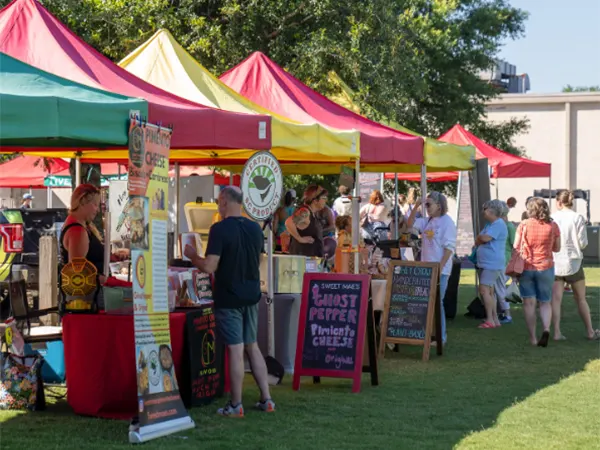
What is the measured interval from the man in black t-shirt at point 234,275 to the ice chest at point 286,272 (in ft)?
6.30

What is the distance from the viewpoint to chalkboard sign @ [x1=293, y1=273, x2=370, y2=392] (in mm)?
8766

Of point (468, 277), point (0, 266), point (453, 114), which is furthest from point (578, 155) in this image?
point (0, 266)

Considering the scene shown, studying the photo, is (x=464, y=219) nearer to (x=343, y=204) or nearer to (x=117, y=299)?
(x=343, y=204)

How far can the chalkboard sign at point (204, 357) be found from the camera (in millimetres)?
7652

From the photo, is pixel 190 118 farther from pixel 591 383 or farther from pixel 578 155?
pixel 578 155

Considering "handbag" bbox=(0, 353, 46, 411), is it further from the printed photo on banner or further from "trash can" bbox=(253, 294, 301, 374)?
"trash can" bbox=(253, 294, 301, 374)

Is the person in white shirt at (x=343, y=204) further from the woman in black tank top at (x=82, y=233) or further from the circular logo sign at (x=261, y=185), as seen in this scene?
the woman in black tank top at (x=82, y=233)

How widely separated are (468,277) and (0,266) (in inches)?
574

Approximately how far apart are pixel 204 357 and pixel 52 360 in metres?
1.46

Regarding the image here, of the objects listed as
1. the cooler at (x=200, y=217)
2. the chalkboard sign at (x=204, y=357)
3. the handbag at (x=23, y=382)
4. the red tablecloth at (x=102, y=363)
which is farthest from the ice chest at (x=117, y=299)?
the cooler at (x=200, y=217)

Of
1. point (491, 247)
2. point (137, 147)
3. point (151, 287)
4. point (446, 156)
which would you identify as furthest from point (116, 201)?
point (137, 147)

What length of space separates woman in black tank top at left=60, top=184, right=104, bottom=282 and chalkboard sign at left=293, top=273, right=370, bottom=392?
6.42 ft

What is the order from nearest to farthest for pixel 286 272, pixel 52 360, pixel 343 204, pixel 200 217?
pixel 52 360, pixel 286 272, pixel 200 217, pixel 343 204

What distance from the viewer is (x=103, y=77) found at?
7.99m
